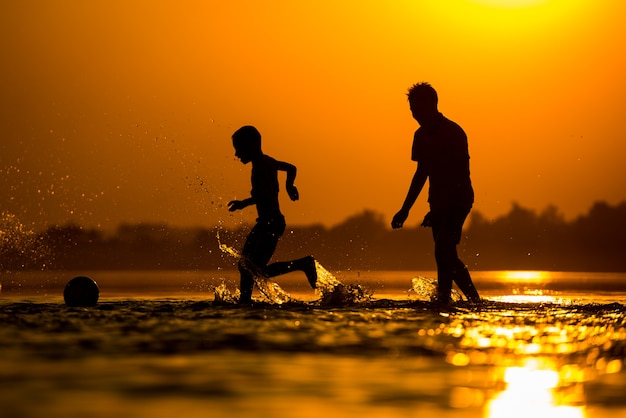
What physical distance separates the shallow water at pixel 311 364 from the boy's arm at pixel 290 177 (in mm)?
2239

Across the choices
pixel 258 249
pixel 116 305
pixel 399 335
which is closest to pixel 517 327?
pixel 399 335

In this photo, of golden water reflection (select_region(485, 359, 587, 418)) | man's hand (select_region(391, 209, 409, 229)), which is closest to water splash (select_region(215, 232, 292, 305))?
man's hand (select_region(391, 209, 409, 229))

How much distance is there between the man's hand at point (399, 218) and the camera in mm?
17188

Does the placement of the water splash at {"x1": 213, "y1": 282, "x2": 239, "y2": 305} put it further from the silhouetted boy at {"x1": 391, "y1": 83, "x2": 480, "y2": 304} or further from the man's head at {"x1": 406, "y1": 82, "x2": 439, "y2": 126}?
the man's head at {"x1": 406, "y1": 82, "x2": 439, "y2": 126}

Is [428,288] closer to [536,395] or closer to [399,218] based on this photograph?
[399,218]

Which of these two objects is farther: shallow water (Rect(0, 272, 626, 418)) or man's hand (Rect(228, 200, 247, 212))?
man's hand (Rect(228, 200, 247, 212))

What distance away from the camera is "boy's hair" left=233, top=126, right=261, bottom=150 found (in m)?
16.9

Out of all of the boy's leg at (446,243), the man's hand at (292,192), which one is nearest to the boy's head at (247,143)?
the man's hand at (292,192)

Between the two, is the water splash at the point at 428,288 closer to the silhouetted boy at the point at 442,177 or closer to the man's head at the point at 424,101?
the silhouetted boy at the point at 442,177

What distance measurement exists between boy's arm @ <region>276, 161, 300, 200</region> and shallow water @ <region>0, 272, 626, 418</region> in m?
2.24

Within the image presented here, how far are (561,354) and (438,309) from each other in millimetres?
5640

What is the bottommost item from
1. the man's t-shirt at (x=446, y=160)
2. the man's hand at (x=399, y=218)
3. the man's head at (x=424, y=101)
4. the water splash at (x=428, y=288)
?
the water splash at (x=428, y=288)

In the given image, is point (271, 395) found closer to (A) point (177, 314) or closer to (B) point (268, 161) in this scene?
(A) point (177, 314)

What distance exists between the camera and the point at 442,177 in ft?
56.2
